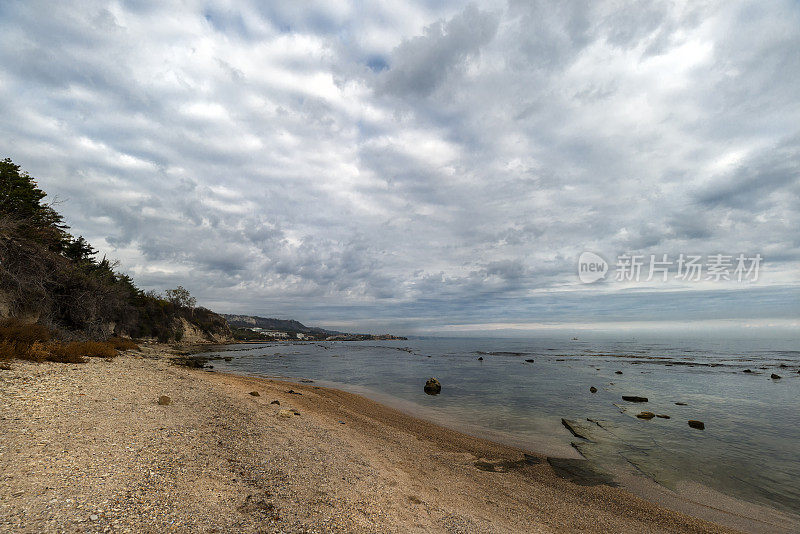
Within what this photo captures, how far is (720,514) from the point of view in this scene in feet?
30.4

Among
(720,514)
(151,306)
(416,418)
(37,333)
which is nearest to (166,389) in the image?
(37,333)

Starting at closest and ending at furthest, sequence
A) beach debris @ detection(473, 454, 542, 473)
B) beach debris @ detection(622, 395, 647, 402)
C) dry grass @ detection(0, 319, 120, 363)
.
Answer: beach debris @ detection(473, 454, 542, 473) < dry grass @ detection(0, 319, 120, 363) < beach debris @ detection(622, 395, 647, 402)

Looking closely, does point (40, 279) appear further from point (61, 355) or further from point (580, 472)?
point (580, 472)

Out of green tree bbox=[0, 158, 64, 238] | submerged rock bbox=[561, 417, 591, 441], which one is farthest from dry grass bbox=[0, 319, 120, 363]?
submerged rock bbox=[561, 417, 591, 441]

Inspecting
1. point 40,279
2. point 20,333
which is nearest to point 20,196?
point 40,279

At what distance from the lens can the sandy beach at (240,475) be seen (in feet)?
17.0

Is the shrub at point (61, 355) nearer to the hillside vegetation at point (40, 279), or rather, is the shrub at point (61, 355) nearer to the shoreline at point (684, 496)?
the hillside vegetation at point (40, 279)

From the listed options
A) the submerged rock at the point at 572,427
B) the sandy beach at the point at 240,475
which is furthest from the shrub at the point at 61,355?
the submerged rock at the point at 572,427

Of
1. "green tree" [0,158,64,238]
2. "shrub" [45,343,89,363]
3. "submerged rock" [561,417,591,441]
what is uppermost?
"green tree" [0,158,64,238]

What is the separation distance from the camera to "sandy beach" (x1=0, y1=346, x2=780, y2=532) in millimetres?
5195

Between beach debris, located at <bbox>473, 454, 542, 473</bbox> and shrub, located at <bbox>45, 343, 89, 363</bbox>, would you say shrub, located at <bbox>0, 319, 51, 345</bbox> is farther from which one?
beach debris, located at <bbox>473, 454, 542, 473</bbox>

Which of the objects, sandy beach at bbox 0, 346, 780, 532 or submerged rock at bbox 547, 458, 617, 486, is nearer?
sandy beach at bbox 0, 346, 780, 532

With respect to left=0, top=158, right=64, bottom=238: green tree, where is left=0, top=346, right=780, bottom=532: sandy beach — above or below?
below

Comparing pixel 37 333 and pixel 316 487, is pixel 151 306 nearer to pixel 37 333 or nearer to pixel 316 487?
pixel 37 333
